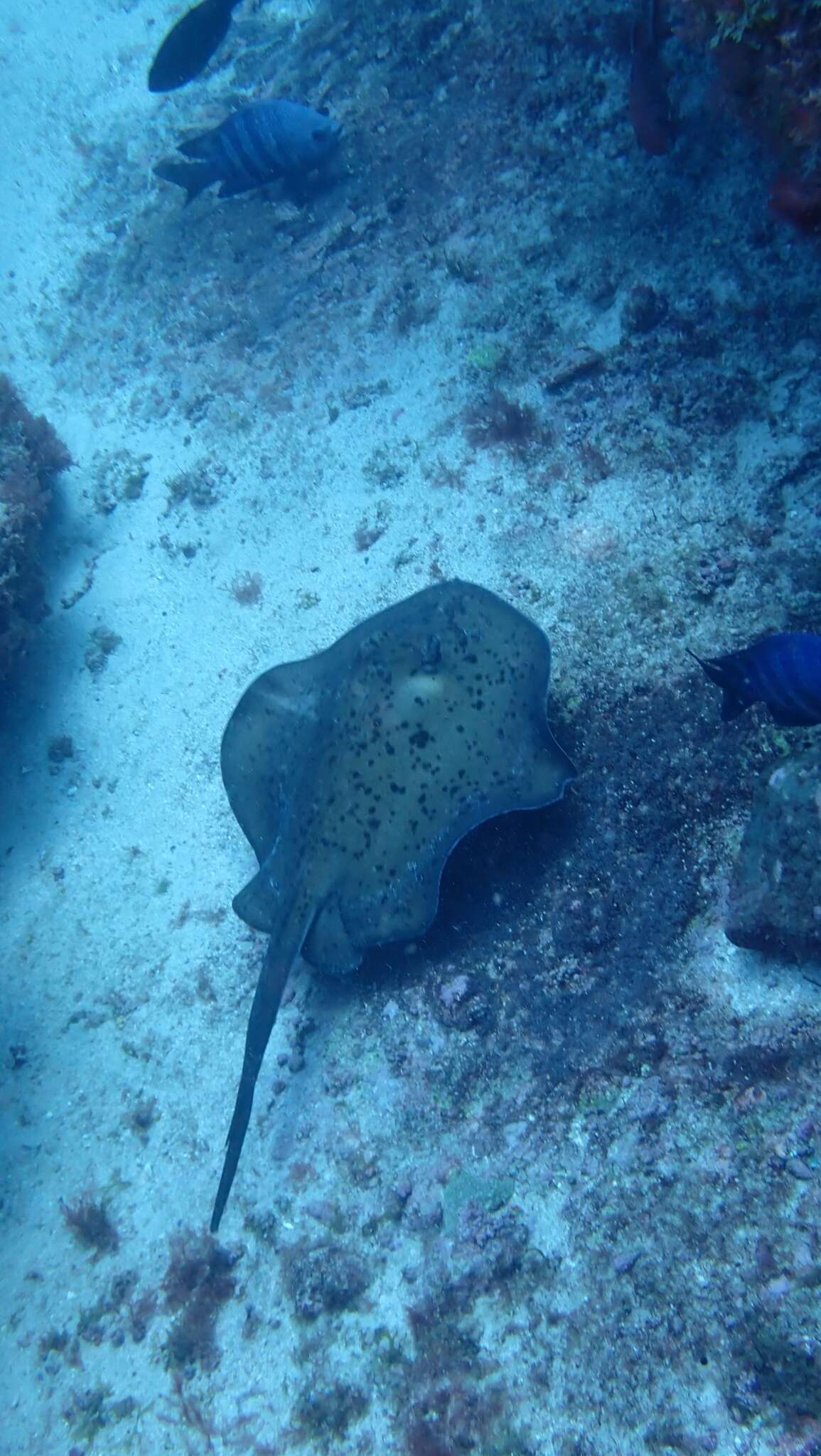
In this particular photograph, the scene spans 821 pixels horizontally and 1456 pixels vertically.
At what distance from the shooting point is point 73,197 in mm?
12648

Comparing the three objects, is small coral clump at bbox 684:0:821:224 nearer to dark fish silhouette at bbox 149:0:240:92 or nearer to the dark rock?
the dark rock

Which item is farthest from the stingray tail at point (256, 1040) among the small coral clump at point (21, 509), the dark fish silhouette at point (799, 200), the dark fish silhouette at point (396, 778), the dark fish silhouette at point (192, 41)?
the dark fish silhouette at point (192, 41)

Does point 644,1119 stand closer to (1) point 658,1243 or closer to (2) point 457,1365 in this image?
(1) point 658,1243

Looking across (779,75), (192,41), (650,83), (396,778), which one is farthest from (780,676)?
(192,41)

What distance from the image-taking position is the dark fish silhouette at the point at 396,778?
14.0 feet

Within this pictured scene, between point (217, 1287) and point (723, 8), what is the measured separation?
7.92 m

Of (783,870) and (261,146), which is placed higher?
(261,146)

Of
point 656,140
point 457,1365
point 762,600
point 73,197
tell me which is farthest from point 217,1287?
point 73,197

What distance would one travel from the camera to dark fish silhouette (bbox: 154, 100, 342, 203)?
7406mm

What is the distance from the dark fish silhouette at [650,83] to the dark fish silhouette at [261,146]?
11.5ft

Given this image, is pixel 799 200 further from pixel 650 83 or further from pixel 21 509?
pixel 21 509

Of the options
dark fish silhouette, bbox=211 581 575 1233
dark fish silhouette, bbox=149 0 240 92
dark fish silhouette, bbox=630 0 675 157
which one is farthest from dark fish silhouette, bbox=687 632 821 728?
dark fish silhouette, bbox=149 0 240 92

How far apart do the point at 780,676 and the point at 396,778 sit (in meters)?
2.19

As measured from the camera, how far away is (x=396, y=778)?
4422mm
